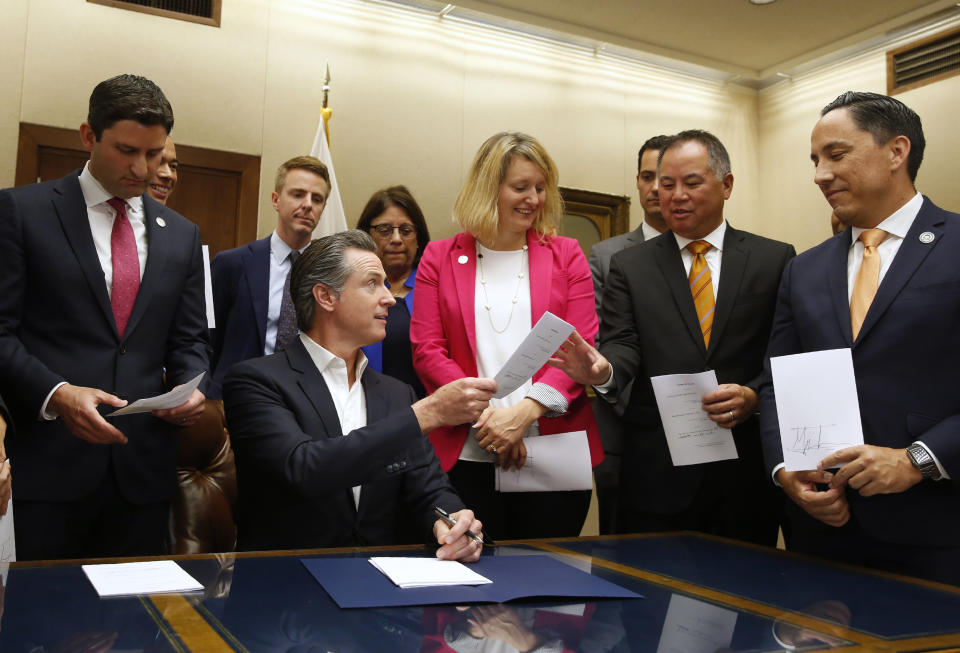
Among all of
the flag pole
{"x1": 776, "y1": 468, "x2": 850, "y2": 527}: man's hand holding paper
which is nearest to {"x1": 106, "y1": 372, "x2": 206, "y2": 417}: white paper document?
{"x1": 776, "y1": 468, "x2": 850, "y2": 527}: man's hand holding paper

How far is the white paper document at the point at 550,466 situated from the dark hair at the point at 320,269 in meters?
0.71

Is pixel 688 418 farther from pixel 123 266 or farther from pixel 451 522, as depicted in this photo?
pixel 123 266

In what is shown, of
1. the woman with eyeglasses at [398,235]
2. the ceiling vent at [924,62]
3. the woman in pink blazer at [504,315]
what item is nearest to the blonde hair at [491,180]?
the woman in pink blazer at [504,315]

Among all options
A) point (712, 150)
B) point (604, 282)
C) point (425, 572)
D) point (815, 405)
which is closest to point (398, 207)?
point (604, 282)

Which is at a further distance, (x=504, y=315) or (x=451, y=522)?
(x=504, y=315)

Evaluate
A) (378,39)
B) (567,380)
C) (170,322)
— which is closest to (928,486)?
(567,380)

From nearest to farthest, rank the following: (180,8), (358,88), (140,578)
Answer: (140,578), (180,8), (358,88)

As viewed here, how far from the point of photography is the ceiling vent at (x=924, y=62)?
536cm

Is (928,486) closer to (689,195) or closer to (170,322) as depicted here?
(689,195)

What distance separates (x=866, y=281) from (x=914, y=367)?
260mm

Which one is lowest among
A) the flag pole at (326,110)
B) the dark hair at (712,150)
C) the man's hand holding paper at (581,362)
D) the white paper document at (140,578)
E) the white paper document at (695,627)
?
the white paper document at (695,627)

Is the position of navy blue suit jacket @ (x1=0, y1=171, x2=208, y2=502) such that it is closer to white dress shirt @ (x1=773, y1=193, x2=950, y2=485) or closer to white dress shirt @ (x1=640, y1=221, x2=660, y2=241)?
white dress shirt @ (x1=773, y1=193, x2=950, y2=485)

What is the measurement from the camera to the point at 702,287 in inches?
104
